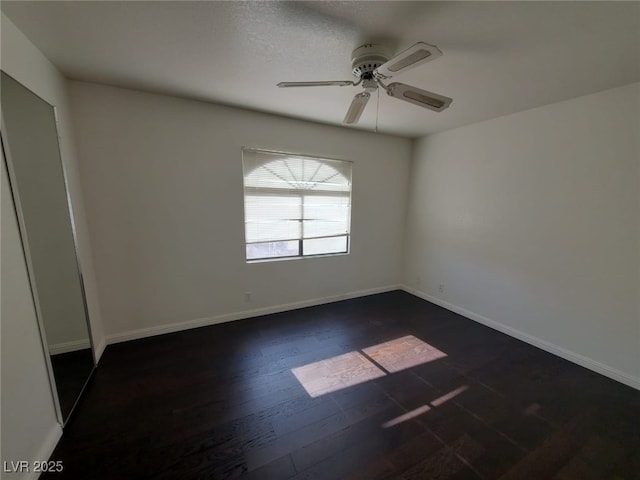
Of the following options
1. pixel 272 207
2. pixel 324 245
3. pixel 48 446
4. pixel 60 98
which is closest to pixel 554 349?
pixel 324 245

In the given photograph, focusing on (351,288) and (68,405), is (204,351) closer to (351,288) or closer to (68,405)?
(68,405)

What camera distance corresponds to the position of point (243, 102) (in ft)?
8.52

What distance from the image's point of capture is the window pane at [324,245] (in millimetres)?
3530

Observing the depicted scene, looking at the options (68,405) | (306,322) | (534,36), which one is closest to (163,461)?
(68,405)

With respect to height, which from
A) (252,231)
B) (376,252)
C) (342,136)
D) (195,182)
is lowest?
(376,252)

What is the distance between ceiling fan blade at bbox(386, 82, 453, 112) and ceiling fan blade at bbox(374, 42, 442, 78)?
0.13 m

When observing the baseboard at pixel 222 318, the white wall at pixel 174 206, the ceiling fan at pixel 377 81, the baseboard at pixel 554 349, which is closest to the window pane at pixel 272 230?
the white wall at pixel 174 206

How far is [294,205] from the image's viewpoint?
3.32m

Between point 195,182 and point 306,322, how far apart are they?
2.02 meters

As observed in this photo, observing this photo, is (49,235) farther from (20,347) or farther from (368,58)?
(368,58)

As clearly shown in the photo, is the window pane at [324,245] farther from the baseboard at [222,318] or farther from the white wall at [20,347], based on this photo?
the white wall at [20,347]

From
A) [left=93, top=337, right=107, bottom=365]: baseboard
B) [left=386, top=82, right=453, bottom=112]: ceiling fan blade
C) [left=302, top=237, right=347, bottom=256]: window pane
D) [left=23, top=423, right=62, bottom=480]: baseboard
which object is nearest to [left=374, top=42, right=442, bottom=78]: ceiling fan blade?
[left=386, top=82, right=453, bottom=112]: ceiling fan blade

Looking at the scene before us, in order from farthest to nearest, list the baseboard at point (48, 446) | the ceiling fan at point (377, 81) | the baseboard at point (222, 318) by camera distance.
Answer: the baseboard at point (222, 318) < the ceiling fan at point (377, 81) < the baseboard at point (48, 446)

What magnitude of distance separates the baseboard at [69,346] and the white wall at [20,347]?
0.14 metres
